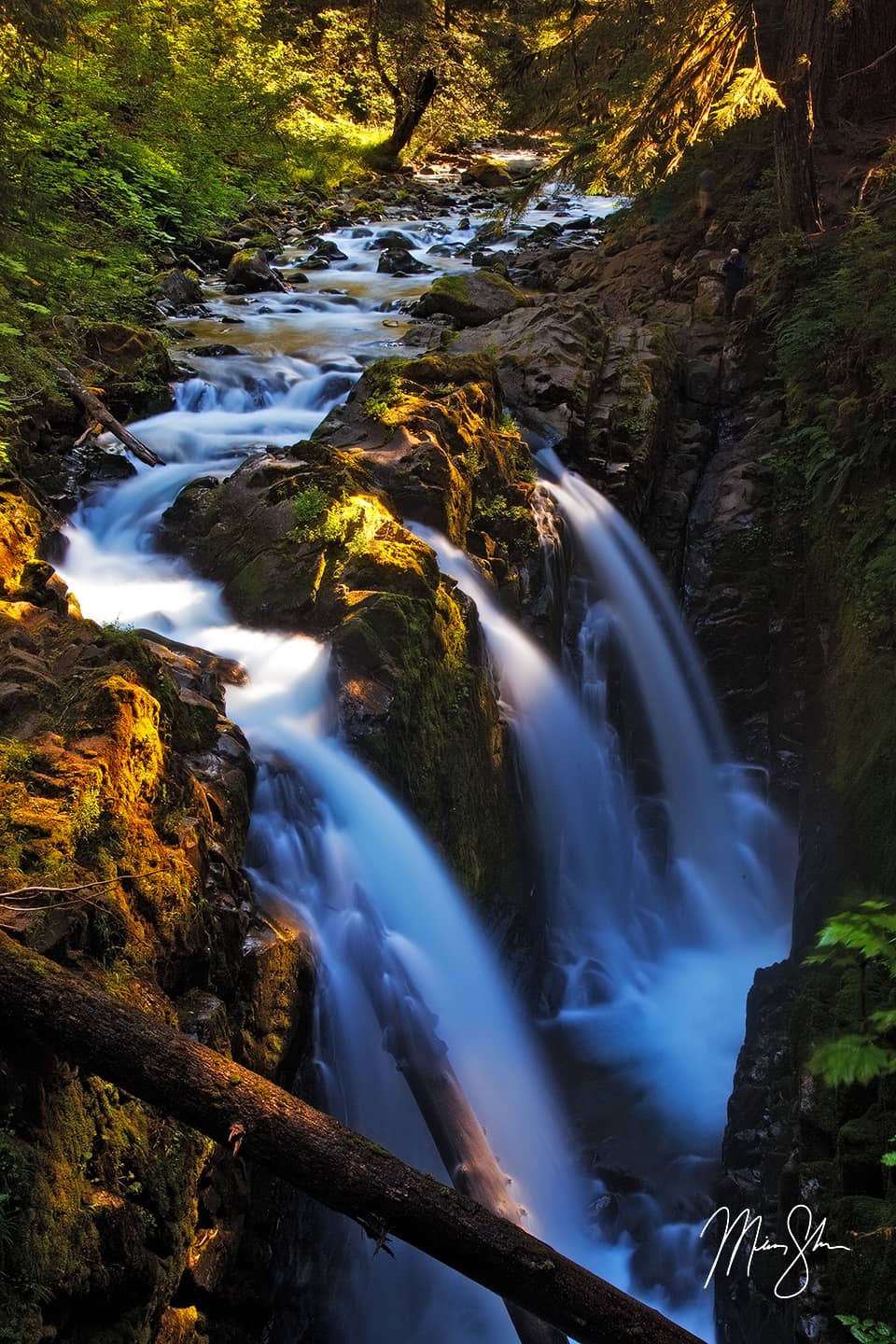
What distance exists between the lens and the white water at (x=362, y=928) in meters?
4.42

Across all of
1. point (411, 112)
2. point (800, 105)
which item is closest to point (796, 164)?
point (800, 105)

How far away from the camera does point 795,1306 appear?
141 inches

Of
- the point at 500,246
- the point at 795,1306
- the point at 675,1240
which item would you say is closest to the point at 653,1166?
the point at 675,1240

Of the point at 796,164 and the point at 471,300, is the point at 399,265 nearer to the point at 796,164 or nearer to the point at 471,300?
the point at 471,300

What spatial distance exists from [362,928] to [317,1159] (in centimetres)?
229

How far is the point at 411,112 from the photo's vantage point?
992 inches

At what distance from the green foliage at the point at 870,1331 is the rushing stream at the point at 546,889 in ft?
7.16

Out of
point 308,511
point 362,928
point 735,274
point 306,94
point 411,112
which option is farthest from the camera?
point 411,112

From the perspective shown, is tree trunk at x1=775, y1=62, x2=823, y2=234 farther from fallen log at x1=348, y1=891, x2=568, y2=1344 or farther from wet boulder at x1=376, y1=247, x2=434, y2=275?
fallen log at x1=348, y1=891, x2=568, y2=1344

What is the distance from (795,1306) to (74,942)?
3.24m

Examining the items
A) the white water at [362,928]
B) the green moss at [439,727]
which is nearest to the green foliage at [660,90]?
the green moss at [439,727]

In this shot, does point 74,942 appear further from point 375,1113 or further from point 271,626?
point 271,626

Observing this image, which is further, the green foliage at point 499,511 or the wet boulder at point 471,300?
the wet boulder at point 471,300
